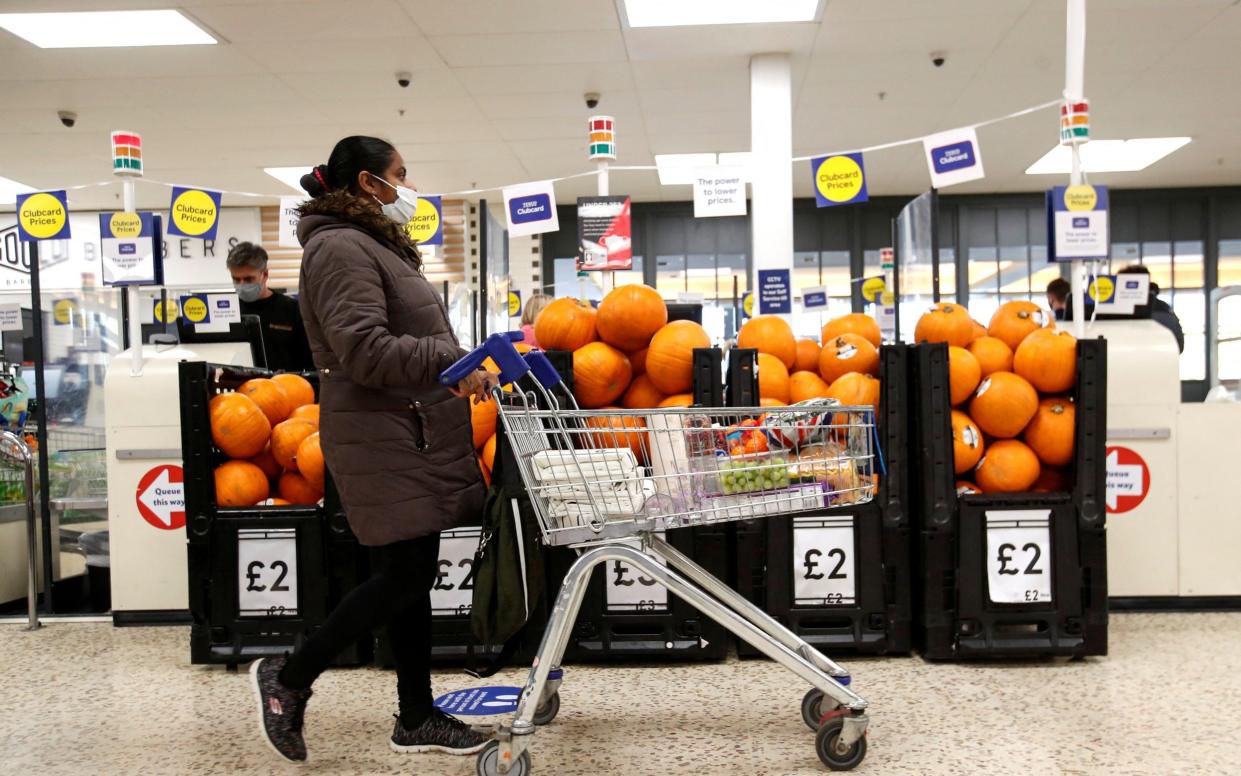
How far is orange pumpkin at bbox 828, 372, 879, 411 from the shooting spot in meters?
3.22

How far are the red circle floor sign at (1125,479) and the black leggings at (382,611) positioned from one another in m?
2.70

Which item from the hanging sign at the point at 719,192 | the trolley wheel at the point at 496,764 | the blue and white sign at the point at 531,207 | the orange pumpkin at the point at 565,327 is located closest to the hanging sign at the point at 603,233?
the blue and white sign at the point at 531,207

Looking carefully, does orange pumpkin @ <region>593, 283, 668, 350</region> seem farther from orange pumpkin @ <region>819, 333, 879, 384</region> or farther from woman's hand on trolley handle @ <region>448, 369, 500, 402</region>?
woman's hand on trolley handle @ <region>448, 369, 500, 402</region>

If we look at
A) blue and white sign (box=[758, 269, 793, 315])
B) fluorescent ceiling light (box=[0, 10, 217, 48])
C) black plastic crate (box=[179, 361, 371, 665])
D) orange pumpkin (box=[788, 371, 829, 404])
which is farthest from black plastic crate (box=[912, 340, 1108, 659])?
fluorescent ceiling light (box=[0, 10, 217, 48])

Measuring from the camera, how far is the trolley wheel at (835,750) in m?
2.26

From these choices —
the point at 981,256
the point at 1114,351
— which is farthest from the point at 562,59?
the point at 981,256

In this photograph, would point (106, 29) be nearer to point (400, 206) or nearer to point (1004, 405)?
point (400, 206)

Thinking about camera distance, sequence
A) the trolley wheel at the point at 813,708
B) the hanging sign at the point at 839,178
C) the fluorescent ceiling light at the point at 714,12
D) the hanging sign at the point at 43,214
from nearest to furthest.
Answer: the trolley wheel at the point at 813,708, the hanging sign at the point at 43,214, the hanging sign at the point at 839,178, the fluorescent ceiling light at the point at 714,12

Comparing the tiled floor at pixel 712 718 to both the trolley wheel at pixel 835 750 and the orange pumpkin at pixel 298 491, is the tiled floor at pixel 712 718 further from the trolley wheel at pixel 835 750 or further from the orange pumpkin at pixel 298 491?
the orange pumpkin at pixel 298 491

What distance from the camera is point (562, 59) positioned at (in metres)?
7.30

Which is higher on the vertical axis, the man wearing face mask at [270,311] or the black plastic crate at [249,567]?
the man wearing face mask at [270,311]

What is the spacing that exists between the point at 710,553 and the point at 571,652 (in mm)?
575

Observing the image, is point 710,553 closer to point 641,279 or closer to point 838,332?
point 838,332

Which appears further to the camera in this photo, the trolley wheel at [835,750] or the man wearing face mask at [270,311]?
the man wearing face mask at [270,311]
